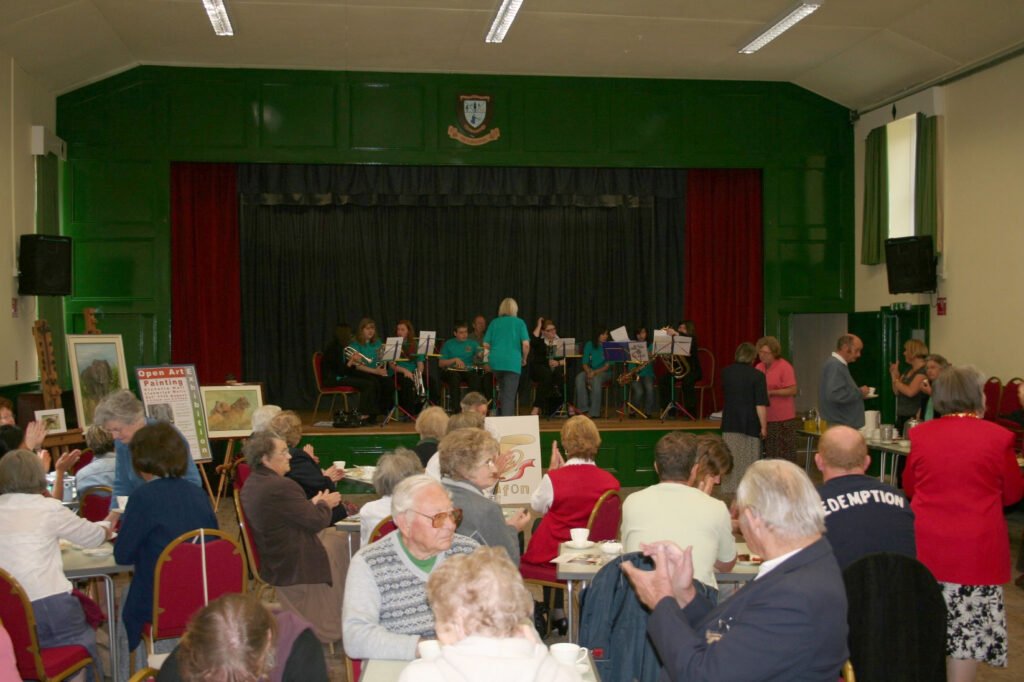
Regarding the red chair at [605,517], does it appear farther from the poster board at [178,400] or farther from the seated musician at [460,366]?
the seated musician at [460,366]

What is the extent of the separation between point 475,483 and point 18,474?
186 cm

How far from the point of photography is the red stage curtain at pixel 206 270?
1219cm

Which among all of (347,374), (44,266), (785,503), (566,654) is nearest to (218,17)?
(44,266)

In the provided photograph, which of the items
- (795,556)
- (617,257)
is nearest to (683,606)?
(795,556)

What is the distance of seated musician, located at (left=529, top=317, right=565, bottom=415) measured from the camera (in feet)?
40.2

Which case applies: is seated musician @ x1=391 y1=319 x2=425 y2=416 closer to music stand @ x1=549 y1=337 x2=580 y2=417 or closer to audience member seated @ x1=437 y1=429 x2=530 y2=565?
music stand @ x1=549 y1=337 x2=580 y2=417

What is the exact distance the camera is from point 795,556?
103 inches

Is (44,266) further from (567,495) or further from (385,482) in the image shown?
(567,495)

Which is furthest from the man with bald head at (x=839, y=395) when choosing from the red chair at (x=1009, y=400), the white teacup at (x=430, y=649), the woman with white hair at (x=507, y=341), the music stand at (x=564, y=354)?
the white teacup at (x=430, y=649)

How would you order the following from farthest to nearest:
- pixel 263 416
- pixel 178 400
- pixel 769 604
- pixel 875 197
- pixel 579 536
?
pixel 875 197
pixel 178 400
pixel 263 416
pixel 579 536
pixel 769 604

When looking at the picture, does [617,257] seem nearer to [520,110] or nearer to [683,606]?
[520,110]

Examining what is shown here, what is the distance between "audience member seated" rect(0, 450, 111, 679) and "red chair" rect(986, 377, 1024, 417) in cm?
772

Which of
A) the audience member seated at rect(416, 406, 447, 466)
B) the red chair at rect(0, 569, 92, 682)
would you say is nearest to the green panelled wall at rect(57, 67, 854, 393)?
the audience member seated at rect(416, 406, 447, 466)

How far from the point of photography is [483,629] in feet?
7.59
